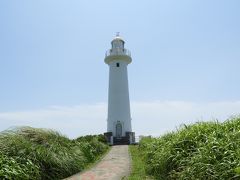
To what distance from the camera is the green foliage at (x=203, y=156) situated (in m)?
4.96

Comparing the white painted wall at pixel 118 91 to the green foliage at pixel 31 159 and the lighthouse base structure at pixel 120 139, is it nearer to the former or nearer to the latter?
the lighthouse base structure at pixel 120 139

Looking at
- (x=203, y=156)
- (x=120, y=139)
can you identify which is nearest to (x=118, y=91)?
(x=120, y=139)

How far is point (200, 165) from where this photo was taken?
5.34 metres

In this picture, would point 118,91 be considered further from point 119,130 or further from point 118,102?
point 119,130

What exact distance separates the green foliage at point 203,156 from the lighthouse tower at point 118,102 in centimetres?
2050

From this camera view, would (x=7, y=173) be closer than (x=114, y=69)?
Yes

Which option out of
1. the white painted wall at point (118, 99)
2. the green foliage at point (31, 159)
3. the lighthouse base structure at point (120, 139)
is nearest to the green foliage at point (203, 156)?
the green foliage at point (31, 159)

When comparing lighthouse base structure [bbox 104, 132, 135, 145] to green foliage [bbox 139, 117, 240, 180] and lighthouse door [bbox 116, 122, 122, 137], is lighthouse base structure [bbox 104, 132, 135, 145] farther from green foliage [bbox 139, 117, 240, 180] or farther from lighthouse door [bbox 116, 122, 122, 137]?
green foliage [bbox 139, 117, 240, 180]

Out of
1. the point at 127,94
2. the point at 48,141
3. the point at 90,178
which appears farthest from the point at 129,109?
the point at 90,178

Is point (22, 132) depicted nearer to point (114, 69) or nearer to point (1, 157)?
point (1, 157)

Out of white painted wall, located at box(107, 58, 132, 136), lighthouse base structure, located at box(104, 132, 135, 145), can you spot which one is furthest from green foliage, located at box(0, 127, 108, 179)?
white painted wall, located at box(107, 58, 132, 136)

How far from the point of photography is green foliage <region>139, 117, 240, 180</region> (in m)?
4.96

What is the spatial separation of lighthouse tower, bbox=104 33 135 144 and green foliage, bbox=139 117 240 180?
20.5 metres

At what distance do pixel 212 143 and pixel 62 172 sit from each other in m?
3.95
